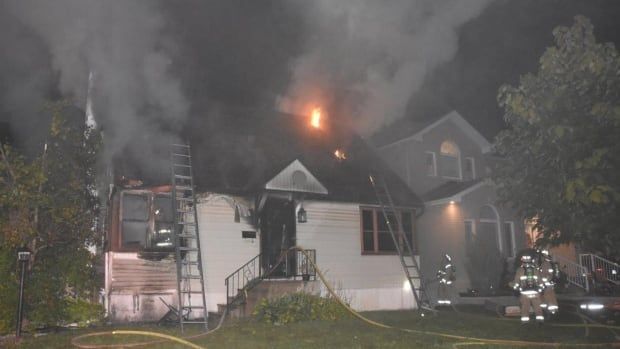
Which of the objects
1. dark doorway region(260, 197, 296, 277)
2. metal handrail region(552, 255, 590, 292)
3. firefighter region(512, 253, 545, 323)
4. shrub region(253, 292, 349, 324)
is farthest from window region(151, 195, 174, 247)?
metal handrail region(552, 255, 590, 292)

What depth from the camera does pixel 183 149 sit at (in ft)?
44.3

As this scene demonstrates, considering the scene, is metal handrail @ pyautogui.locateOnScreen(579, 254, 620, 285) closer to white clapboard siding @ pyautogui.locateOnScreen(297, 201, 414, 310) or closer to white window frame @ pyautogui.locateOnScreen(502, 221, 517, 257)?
white window frame @ pyautogui.locateOnScreen(502, 221, 517, 257)

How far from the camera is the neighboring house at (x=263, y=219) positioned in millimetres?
12445

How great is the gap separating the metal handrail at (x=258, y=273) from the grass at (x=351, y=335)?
1.32m

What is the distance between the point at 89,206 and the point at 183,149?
9.41ft

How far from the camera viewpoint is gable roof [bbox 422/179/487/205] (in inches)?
694

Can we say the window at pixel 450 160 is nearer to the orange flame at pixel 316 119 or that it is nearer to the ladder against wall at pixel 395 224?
the ladder against wall at pixel 395 224

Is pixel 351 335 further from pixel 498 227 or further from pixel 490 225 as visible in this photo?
pixel 498 227

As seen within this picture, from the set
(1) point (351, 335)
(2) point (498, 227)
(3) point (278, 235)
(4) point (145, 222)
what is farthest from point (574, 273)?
(4) point (145, 222)

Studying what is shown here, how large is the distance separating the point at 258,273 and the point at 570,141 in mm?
9092

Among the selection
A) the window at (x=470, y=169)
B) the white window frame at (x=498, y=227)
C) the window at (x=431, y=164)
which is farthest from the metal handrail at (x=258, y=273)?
the window at (x=470, y=169)

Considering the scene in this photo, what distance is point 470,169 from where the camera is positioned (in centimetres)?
2083

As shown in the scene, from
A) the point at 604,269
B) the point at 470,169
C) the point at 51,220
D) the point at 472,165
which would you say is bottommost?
the point at 604,269

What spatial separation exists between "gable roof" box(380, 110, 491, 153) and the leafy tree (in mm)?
11327
